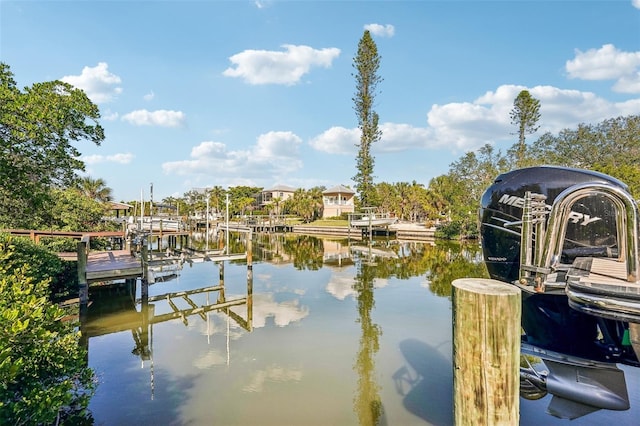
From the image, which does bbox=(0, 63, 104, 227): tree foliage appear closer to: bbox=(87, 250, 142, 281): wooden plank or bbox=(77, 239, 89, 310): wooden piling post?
bbox=(77, 239, 89, 310): wooden piling post

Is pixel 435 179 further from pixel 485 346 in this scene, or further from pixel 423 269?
pixel 485 346

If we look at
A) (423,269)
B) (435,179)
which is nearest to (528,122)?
(435,179)

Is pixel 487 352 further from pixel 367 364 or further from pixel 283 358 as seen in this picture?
pixel 283 358

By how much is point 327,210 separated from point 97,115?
40.2m

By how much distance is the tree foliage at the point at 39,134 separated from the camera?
6777mm

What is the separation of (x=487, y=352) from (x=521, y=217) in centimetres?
371

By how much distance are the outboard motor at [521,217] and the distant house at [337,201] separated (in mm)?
41225

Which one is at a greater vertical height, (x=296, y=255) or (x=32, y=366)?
(x=32, y=366)

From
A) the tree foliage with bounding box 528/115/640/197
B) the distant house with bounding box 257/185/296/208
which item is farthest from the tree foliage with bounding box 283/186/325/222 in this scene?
the tree foliage with bounding box 528/115/640/197

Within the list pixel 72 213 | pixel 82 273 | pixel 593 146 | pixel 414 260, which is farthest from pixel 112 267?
pixel 593 146

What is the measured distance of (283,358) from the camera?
21.5 feet

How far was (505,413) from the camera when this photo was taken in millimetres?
1923

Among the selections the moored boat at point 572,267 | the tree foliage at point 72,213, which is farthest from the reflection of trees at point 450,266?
the tree foliage at point 72,213

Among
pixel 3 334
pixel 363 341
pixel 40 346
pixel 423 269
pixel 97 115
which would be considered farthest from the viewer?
pixel 423 269
